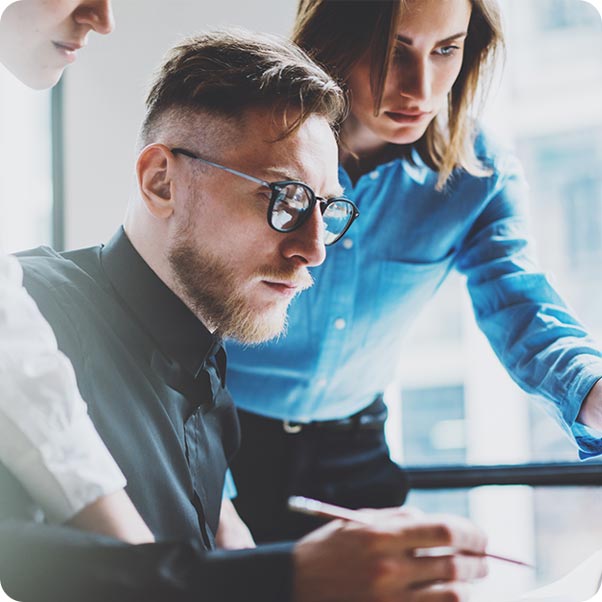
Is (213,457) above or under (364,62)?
under

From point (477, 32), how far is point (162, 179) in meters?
0.31

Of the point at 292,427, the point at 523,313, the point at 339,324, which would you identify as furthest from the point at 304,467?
the point at 523,313

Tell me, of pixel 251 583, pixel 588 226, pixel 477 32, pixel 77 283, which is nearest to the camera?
pixel 251 583

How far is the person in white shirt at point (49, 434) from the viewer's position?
447mm

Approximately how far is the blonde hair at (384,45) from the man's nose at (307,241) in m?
0.13

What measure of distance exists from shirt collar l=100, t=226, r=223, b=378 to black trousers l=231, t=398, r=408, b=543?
174 mm

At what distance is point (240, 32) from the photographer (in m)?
0.61

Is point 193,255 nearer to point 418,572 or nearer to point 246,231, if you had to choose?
point 246,231

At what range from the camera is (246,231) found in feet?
1.92

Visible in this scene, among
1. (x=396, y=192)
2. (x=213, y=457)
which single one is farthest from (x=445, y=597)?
(x=396, y=192)

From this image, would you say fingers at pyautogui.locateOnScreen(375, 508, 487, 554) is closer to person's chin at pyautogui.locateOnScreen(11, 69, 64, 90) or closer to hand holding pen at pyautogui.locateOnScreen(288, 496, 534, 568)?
hand holding pen at pyautogui.locateOnScreen(288, 496, 534, 568)

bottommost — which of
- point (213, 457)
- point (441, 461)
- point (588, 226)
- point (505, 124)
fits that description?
point (441, 461)

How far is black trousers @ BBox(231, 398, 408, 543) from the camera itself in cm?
76

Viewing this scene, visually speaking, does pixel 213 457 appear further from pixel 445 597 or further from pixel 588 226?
pixel 588 226
